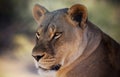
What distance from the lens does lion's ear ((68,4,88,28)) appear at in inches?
93.8

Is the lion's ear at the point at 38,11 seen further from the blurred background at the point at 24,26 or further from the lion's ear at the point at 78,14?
the lion's ear at the point at 78,14

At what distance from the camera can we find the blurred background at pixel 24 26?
98.5 inches

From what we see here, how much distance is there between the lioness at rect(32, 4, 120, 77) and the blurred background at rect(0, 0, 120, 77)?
0.08 metres

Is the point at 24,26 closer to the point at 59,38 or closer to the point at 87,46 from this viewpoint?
the point at 59,38

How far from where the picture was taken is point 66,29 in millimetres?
2377

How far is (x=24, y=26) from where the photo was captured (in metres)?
2.63

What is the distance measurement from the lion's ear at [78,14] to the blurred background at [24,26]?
0.09 m

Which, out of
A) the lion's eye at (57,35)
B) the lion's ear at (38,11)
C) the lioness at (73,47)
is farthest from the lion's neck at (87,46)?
the lion's ear at (38,11)

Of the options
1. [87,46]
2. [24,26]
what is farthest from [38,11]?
[87,46]

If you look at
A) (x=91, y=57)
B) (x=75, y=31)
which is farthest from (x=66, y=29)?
(x=91, y=57)

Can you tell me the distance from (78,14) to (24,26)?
17.1 inches

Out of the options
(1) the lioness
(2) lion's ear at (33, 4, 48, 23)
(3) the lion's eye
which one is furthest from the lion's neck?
(2) lion's ear at (33, 4, 48, 23)

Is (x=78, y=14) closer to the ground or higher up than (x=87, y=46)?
higher up

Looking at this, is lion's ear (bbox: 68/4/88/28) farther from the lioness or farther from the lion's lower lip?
the lion's lower lip
